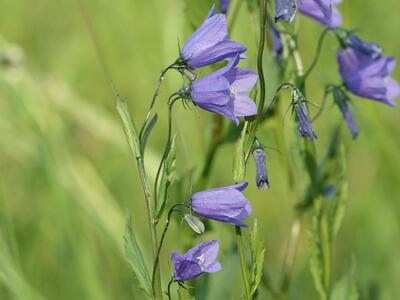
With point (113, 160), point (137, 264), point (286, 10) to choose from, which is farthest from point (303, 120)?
point (113, 160)

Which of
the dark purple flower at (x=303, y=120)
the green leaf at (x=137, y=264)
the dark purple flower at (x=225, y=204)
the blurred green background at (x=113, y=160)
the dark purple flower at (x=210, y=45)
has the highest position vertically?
the dark purple flower at (x=210, y=45)

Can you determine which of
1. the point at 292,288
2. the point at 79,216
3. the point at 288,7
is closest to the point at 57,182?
the point at 79,216

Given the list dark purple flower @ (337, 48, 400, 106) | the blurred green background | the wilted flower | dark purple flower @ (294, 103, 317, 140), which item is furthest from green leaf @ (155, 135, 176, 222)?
dark purple flower @ (337, 48, 400, 106)

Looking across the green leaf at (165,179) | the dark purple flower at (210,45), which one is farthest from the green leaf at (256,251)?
the dark purple flower at (210,45)

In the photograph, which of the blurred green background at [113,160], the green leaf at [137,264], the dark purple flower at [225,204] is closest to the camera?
the dark purple flower at [225,204]

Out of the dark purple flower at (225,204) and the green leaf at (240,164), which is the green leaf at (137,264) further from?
the green leaf at (240,164)

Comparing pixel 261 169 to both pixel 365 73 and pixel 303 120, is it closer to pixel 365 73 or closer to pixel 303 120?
pixel 303 120

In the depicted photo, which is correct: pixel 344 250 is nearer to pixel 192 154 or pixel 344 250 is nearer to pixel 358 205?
pixel 358 205
